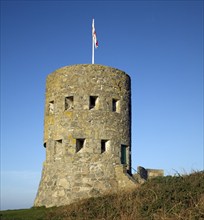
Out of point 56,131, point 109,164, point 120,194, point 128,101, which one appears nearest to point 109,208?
point 120,194

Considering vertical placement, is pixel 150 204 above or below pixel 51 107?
below

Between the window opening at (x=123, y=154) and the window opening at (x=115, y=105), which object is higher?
the window opening at (x=115, y=105)

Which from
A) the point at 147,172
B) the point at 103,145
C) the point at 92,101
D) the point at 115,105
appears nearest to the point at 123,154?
the point at 103,145

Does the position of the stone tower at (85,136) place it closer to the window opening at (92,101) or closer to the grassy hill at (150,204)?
the window opening at (92,101)

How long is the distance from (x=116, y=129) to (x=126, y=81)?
2.66 m

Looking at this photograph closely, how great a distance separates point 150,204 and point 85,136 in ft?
19.3

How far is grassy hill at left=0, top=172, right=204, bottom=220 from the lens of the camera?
11877 mm

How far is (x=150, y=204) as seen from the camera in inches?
493

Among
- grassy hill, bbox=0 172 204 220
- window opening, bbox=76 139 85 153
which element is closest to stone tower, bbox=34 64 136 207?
window opening, bbox=76 139 85 153

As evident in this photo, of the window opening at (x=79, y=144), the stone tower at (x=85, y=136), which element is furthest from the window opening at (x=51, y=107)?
the window opening at (x=79, y=144)

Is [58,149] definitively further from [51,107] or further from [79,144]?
[51,107]

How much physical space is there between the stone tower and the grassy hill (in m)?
2.42

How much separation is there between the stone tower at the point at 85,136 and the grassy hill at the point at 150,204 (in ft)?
7.95

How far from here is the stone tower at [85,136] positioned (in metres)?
17.4
